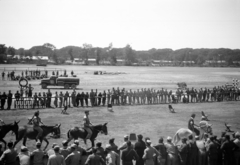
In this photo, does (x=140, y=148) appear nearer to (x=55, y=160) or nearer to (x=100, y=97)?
(x=55, y=160)

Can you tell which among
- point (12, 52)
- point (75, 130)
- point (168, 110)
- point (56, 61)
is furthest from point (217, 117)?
point (12, 52)

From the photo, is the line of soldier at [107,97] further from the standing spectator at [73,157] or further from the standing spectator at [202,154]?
the standing spectator at [202,154]

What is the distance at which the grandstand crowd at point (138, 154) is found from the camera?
7.14 metres

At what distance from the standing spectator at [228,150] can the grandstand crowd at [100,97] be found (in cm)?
1662

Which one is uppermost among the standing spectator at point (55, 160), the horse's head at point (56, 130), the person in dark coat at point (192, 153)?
the standing spectator at point (55, 160)

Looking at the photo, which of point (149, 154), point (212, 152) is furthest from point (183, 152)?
point (149, 154)

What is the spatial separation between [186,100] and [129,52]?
163m

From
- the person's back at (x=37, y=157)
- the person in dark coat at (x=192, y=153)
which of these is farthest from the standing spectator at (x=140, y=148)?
the person's back at (x=37, y=157)

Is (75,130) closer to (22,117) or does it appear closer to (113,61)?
(22,117)

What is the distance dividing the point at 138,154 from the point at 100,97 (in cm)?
1619

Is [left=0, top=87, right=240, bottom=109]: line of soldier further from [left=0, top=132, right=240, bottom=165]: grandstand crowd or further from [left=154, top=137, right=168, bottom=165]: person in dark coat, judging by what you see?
[left=154, top=137, right=168, bottom=165]: person in dark coat

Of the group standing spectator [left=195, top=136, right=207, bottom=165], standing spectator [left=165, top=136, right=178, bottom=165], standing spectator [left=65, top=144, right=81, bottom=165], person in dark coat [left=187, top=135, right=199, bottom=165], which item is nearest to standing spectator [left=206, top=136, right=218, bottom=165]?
standing spectator [left=195, top=136, right=207, bottom=165]

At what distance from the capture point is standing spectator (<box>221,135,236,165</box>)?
864 cm

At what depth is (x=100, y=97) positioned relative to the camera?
24.3 meters
